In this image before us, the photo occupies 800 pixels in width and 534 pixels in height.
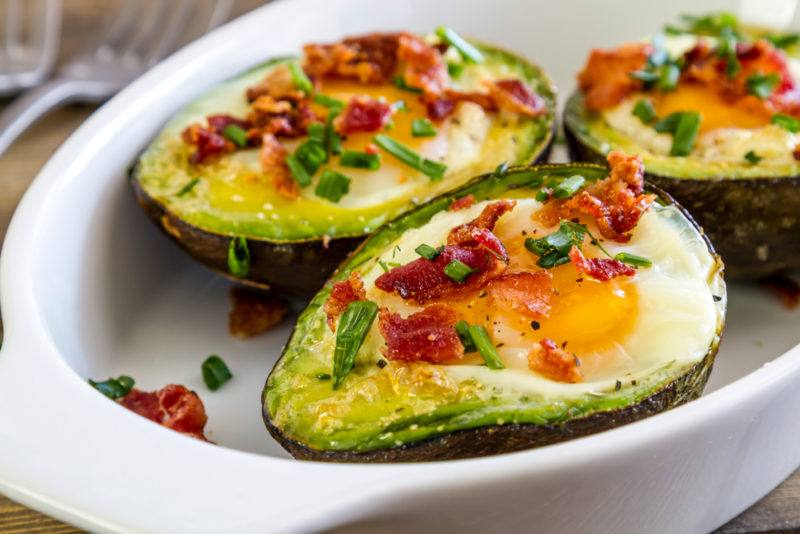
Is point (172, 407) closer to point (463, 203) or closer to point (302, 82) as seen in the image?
point (463, 203)

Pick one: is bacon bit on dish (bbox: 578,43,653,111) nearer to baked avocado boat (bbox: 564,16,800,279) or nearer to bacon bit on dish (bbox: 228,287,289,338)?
baked avocado boat (bbox: 564,16,800,279)

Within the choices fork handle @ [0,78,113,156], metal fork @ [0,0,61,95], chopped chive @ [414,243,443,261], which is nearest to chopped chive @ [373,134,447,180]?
chopped chive @ [414,243,443,261]

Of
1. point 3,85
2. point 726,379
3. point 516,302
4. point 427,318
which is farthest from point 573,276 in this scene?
point 3,85

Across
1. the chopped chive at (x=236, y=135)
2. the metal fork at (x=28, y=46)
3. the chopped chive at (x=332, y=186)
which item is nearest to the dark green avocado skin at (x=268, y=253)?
the chopped chive at (x=332, y=186)

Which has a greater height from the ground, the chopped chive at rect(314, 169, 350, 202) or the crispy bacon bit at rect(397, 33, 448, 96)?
the crispy bacon bit at rect(397, 33, 448, 96)

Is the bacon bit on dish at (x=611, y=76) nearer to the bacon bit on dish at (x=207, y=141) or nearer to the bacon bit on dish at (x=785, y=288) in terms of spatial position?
the bacon bit on dish at (x=785, y=288)

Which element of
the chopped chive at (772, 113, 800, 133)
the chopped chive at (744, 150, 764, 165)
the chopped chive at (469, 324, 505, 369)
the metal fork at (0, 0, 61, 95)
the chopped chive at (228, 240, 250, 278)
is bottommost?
the metal fork at (0, 0, 61, 95)

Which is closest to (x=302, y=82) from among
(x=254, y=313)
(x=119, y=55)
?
(x=254, y=313)
